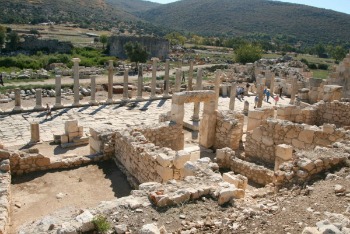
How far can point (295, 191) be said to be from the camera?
23.8ft

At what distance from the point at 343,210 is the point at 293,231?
45.7 inches

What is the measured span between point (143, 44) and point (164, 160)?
48408 millimetres

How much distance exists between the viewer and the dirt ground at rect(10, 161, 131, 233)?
28.8 ft

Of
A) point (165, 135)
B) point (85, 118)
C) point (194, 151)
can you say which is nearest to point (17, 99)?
point (85, 118)

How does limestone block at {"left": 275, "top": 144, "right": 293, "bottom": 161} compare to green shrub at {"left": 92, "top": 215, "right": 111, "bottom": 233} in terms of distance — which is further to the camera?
limestone block at {"left": 275, "top": 144, "right": 293, "bottom": 161}

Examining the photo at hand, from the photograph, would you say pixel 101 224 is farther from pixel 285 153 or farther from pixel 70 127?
pixel 70 127

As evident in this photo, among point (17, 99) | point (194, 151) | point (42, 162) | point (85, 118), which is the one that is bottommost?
point (85, 118)

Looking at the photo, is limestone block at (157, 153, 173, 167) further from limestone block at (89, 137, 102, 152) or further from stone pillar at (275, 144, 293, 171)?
limestone block at (89, 137, 102, 152)

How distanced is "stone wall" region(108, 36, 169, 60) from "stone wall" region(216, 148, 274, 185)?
44064mm

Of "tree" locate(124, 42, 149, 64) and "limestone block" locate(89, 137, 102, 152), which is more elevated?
"tree" locate(124, 42, 149, 64)

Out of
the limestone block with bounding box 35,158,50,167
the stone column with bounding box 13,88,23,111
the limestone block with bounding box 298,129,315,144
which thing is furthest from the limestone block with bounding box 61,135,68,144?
the limestone block with bounding box 298,129,315,144

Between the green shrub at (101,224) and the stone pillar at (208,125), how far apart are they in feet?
28.6

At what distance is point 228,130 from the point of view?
13656 millimetres

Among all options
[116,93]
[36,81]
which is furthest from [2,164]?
[36,81]
